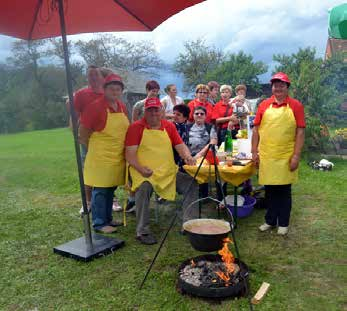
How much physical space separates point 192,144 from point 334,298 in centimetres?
254

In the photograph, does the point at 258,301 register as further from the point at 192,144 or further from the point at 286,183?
the point at 192,144

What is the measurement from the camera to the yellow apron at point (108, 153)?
155 inches

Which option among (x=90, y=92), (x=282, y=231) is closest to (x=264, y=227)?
(x=282, y=231)

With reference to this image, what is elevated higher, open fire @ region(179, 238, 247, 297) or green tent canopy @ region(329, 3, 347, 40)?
green tent canopy @ region(329, 3, 347, 40)

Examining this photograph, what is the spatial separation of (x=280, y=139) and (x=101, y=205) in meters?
2.19

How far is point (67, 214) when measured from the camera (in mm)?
5145

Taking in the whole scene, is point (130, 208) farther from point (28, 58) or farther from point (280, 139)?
point (28, 58)

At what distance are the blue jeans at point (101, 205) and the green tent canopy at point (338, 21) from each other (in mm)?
2909

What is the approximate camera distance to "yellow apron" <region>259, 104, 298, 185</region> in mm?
3785

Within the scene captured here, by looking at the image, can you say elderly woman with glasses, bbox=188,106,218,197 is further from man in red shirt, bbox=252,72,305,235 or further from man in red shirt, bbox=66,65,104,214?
man in red shirt, bbox=66,65,104,214

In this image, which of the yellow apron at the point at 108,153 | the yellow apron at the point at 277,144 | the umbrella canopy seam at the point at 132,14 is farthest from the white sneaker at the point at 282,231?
the umbrella canopy seam at the point at 132,14

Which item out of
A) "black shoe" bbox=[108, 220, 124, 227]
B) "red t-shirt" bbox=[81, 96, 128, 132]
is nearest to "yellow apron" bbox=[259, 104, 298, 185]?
"red t-shirt" bbox=[81, 96, 128, 132]

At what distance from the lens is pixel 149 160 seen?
3.91 meters

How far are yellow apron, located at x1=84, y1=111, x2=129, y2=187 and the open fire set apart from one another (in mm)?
1403
